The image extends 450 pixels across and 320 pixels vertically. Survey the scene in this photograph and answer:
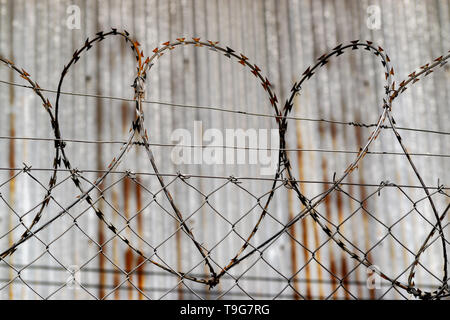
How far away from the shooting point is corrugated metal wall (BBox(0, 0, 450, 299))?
472 centimetres

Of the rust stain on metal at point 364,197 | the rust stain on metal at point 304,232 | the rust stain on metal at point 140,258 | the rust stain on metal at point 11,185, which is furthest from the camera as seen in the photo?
the rust stain on metal at point 364,197

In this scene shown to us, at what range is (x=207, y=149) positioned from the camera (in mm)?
5023

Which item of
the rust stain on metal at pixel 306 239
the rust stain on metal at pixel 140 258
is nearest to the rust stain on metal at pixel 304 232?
the rust stain on metal at pixel 306 239

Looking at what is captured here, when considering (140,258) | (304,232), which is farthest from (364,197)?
(140,258)

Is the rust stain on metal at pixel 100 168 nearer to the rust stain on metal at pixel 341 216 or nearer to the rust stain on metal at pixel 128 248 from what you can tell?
the rust stain on metal at pixel 128 248

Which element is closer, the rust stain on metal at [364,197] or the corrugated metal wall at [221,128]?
the corrugated metal wall at [221,128]

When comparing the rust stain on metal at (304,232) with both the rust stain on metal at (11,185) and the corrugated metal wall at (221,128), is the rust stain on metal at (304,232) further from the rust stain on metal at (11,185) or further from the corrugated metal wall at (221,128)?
the rust stain on metal at (11,185)

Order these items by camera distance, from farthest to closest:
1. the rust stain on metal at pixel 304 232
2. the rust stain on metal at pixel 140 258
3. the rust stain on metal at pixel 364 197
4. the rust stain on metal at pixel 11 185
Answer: the rust stain on metal at pixel 364 197 < the rust stain on metal at pixel 304 232 < the rust stain on metal at pixel 140 258 < the rust stain on metal at pixel 11 185

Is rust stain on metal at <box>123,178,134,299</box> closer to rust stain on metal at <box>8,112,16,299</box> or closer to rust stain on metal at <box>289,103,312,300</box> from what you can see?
rust stain on metal at <box>8,112,16,299</box>

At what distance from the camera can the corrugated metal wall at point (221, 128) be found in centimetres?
472

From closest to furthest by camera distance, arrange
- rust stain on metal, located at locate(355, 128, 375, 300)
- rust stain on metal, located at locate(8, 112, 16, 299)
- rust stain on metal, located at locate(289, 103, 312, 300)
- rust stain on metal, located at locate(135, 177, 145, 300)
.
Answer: rust stain on metal, located at locate(8, 112, 16, 299) < rust stain on metal, located at locate(135, 177, 145, 300) < rust stain on metal, located at locate(289, 103, 312, 300) < rust stain on metal, located at locate(355, 128, 375, 300)

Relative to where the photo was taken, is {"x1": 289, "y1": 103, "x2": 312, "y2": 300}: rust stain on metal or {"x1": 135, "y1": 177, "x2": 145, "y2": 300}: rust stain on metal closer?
{"x1": 135, "y1": 177, "x2": 145, "y2": 300}: rust stain on metal

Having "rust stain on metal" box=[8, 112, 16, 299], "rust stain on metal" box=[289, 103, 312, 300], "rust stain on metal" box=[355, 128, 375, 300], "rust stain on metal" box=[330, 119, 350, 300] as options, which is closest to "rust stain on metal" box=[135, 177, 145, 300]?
"rust stain on metal" box=[8, 112, 16, 299]

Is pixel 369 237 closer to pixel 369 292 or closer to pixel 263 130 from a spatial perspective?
pixel 369 292
